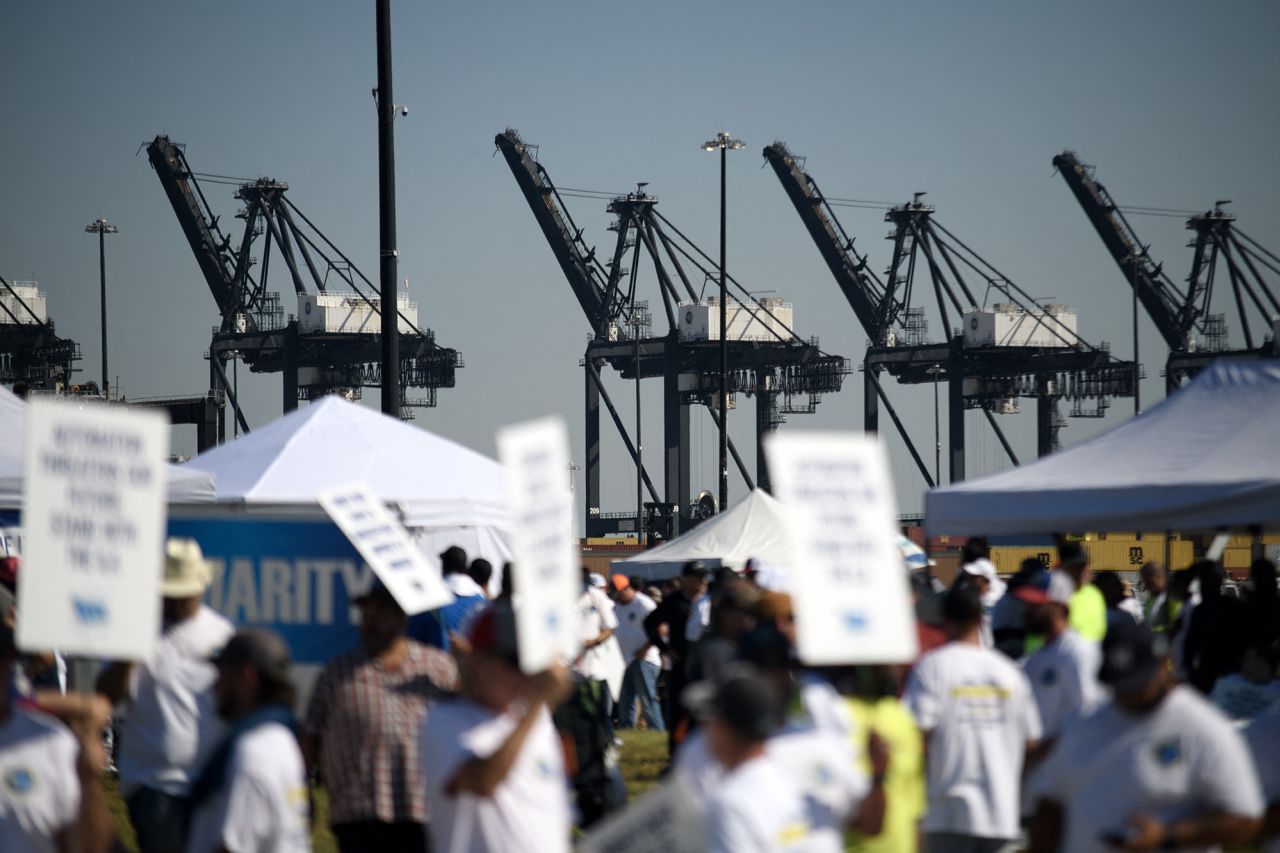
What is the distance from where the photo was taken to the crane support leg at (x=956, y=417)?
2781 inches

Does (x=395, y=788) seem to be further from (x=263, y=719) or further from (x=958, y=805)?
(x=958, y=805)

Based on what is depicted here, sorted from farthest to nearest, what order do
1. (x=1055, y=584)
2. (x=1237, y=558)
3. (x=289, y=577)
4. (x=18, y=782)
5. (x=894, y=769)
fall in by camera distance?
(x=1237, y=558) < (x=1055, y=584) < (x=289, y=577) < (x=894, y=769) < (x=18, y=782)

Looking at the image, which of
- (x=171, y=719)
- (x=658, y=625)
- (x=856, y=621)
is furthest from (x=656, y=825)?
(x=658, y=625)

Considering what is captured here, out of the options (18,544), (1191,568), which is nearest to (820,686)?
(1191,568)

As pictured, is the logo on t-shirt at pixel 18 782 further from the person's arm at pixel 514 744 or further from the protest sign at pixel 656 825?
the protest sign at pixel 656 825

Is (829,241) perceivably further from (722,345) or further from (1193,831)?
(1193,831)

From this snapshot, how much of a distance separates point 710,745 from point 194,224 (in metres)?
75.0

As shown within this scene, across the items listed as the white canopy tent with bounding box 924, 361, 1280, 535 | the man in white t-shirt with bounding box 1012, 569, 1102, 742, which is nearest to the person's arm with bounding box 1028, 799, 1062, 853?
the man in white t-shirt with bounding box 1012, 569, 1102, 742

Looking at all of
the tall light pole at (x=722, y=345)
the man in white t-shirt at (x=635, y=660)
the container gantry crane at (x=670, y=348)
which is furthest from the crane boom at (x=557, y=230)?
the man in white t-shirt at (x=635, y=660)

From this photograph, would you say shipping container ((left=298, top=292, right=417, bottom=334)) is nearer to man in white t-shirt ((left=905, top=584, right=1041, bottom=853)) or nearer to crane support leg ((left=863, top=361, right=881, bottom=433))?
crane support leg ((left=863, top=361, right=881, bottom=433))

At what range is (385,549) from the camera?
266 inches

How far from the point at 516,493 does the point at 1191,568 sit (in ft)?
30.3

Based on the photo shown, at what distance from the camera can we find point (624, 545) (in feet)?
196

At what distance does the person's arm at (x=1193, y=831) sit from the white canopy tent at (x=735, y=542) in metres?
16.9
